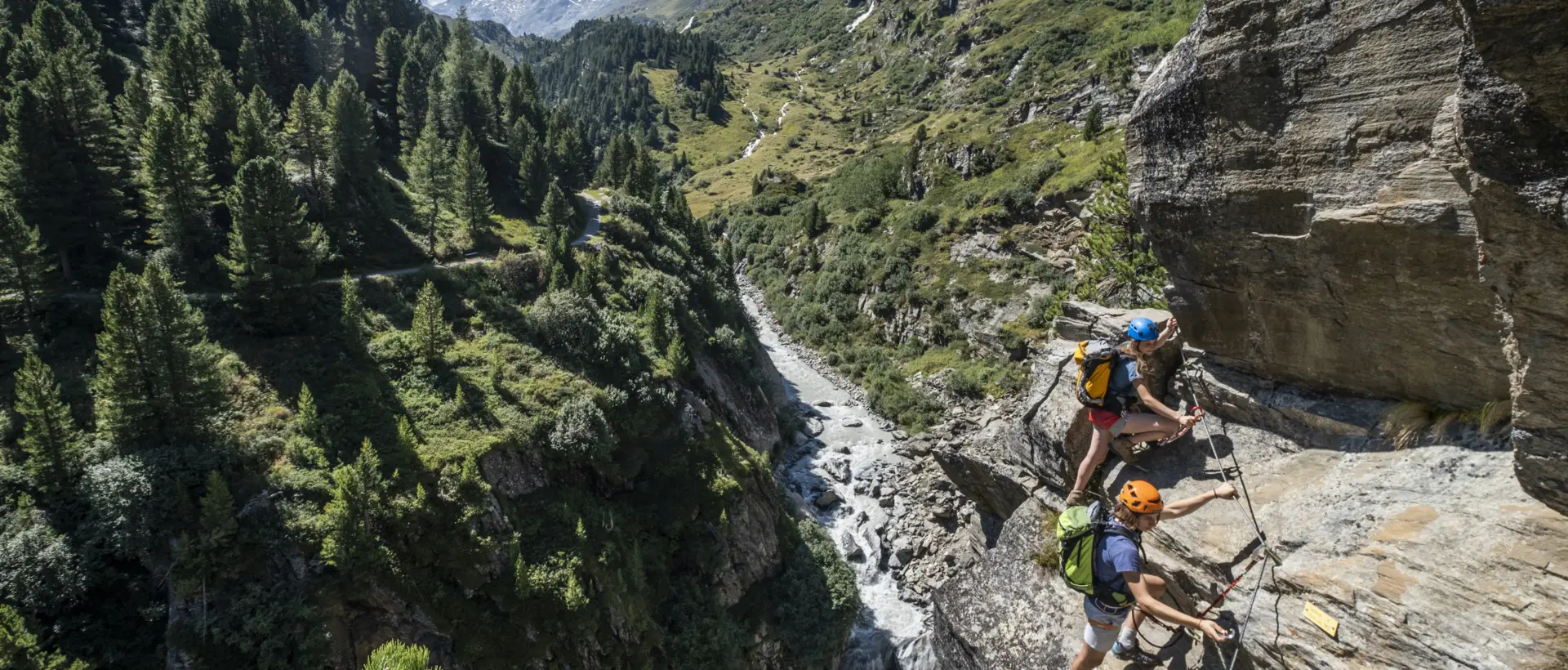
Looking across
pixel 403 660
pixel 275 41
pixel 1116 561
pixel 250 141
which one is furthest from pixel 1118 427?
pixel 275 41

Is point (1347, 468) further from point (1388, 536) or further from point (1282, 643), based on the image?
point (1282, 643)

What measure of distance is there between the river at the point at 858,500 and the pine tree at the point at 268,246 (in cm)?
3325

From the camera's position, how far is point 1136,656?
39.9 ft

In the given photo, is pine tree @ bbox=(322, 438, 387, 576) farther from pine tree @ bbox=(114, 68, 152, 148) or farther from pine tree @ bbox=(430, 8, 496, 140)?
pine tree @ bbox=(430, 8, 496, 140)

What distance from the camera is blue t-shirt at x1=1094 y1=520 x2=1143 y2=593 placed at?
33.5 feet

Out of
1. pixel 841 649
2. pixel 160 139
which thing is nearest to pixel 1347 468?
pixel 841 649

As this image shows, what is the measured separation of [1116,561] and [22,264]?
46765 mm

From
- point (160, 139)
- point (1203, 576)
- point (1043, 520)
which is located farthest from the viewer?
point (160, 139)

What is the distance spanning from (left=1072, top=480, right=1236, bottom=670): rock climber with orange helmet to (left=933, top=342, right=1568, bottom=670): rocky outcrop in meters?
0.99

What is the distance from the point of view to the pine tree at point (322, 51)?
238 feet

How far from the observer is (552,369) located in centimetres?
3925

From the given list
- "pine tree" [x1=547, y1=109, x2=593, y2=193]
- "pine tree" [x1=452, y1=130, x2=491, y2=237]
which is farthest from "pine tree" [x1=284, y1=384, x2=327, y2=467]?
"pine tree" [x1=547, y1=109, x2=593, y2=193]

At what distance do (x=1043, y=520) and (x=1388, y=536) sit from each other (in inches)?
308

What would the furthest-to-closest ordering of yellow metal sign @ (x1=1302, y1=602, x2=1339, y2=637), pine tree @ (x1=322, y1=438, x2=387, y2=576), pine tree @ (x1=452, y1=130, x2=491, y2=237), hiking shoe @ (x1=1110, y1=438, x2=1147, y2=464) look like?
1. pine tree @ (x1=452, y1=130, x2=491, y2=237)
2. pine tree @ (x1=322, y1=438, x2=387, y2=576)
3. hiking shoe @ (x1=1110, y1=438, x2=1147, y2=464)
4. yellow metal sign @ (x1=1302, y1=602, x2=1339, y2=637)
